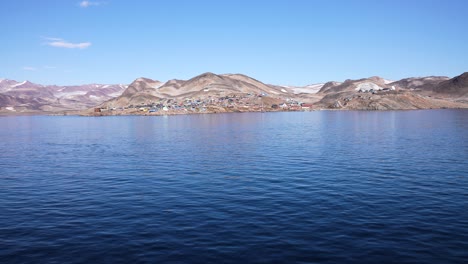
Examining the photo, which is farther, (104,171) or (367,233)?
(104,171)

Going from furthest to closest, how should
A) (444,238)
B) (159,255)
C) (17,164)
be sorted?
(17,164)
(444,238)
(159,255)

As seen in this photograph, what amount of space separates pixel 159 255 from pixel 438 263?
14.2 m

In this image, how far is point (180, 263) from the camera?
64.1 feet

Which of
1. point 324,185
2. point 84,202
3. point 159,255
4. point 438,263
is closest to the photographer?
point 438,263

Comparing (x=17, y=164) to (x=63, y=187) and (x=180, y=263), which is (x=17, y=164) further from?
(x=180, y=263)

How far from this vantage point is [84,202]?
32.9 metres

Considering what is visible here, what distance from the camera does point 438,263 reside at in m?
19.3

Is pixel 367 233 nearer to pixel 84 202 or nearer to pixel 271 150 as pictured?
pixel 84 202

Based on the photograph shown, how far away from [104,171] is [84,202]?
16.7 m

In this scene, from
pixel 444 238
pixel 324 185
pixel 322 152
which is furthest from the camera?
pixel 322 152

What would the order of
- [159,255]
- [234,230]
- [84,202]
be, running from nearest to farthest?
[159,255] < [234,230] < [84,202]

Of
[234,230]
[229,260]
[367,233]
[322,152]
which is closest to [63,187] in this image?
[234,230]

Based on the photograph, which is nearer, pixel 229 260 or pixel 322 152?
pixel 229 260

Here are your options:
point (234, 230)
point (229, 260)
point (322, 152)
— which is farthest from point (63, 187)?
point (322, 152)
